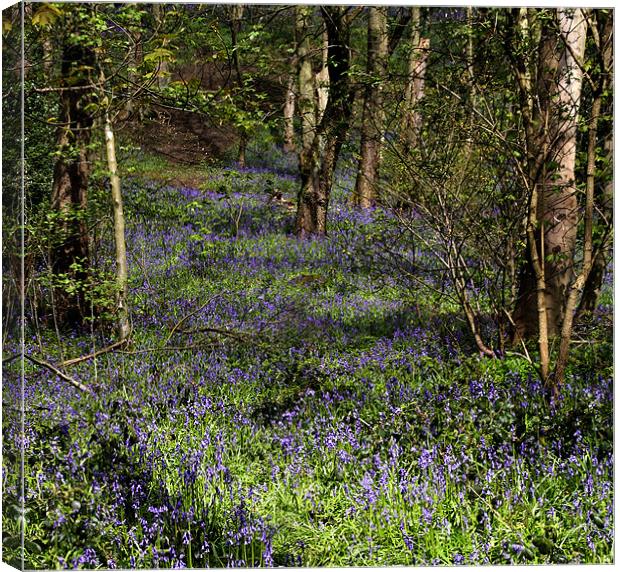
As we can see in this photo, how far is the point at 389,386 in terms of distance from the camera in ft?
14.9

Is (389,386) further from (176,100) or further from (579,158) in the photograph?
(176,100)

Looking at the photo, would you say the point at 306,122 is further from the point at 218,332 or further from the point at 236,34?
the point at 218,332

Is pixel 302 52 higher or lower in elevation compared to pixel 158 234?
higher

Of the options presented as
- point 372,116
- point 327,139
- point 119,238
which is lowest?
point 119,238

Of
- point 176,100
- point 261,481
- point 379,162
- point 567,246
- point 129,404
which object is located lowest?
point 261,481

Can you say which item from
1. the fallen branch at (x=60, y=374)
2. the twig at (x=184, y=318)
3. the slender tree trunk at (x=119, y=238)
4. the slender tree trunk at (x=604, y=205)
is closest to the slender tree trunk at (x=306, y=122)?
the twig at (x=184, y=318)

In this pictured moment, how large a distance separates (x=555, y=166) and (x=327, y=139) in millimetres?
→ 1248

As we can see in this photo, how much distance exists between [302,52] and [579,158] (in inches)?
62.0

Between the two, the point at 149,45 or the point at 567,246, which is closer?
the point at 149,45

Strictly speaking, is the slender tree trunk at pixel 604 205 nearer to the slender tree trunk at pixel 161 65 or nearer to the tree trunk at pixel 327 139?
the tree trunk at pixel 327 139

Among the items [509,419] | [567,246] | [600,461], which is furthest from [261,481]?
[567,246]

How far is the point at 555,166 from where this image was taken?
461cm

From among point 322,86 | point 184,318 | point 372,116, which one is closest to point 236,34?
point 322,86

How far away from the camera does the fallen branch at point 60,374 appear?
4.16m
